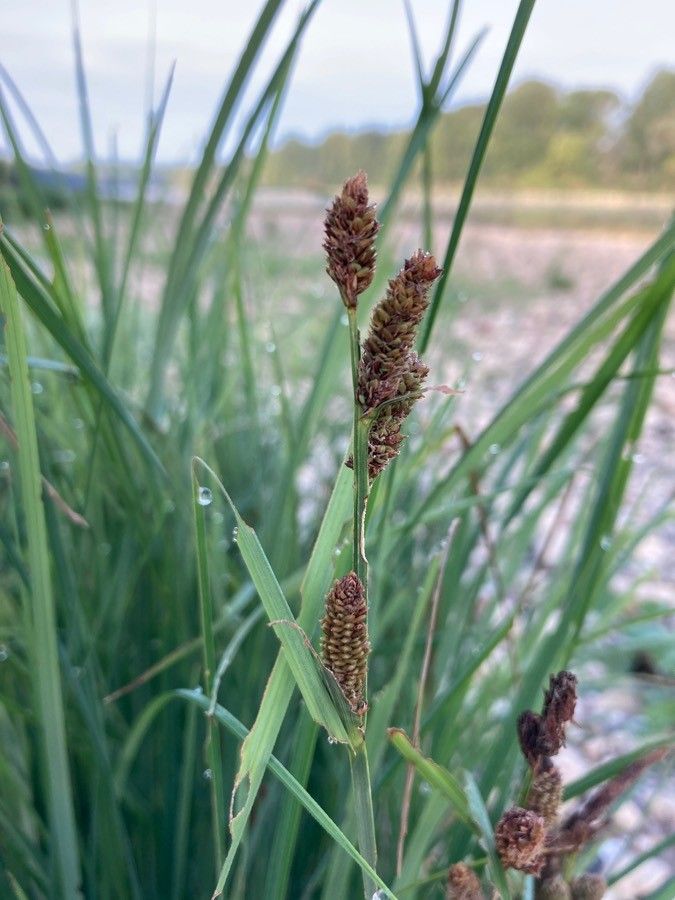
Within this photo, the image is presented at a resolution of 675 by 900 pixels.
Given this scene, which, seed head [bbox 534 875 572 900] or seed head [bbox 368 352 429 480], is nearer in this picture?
seed head [bbox 368 352 429 480]

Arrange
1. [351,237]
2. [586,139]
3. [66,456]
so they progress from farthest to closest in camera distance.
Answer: [586,139] → [66,456] → [351,237]

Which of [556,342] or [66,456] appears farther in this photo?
[556,342]

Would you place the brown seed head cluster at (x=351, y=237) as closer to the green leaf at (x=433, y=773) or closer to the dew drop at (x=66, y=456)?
the green leaf at (x=433, y=773)

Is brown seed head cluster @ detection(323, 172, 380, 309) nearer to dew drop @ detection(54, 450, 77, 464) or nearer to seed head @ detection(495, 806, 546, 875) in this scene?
seed head @ detection(495, 806, 546, 875)

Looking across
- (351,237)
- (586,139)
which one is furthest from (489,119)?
(586,139)

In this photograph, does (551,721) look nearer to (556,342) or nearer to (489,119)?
(489,119)

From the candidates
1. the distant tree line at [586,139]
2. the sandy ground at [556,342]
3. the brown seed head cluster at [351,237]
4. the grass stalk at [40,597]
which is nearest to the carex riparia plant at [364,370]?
the brown seed head cluster at [351,237]

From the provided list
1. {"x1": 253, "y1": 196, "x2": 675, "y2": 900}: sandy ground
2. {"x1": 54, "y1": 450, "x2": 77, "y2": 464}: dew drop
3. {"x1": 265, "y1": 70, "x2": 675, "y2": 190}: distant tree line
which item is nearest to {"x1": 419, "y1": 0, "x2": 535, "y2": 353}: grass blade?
{"x1": 253, "y1": 196, "x2": 675, "y2": 900}: sandy ground
